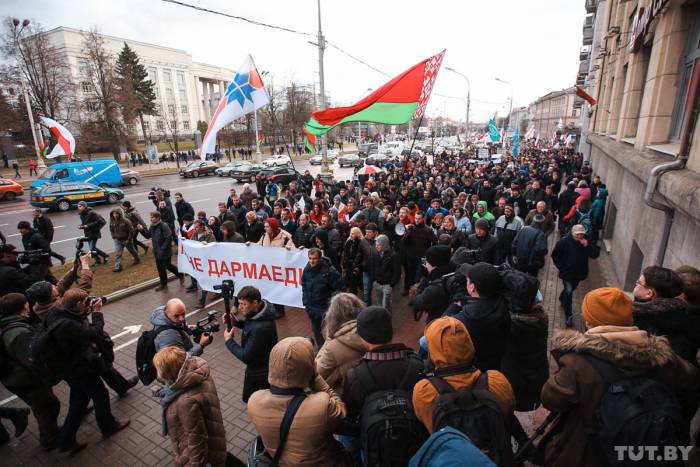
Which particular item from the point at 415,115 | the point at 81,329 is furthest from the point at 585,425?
the point at 415,115

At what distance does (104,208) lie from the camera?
19.5 m

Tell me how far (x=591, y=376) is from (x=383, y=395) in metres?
1.14

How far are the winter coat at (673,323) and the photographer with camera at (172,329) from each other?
3.64m

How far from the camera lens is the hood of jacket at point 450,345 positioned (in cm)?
213

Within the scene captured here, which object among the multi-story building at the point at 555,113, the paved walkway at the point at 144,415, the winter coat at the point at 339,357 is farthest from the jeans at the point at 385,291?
the multi-story building at the point at 555,113

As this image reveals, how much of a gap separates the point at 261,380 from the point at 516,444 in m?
2.19

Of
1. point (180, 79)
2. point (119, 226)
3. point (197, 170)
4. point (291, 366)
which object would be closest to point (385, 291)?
point (291, 366)

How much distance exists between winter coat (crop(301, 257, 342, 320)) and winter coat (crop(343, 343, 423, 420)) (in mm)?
2784

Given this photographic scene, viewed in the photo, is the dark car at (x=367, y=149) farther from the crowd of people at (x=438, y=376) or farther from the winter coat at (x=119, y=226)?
the crowd of people at (x=438, y=376)

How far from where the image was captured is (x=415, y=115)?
838 centimetres

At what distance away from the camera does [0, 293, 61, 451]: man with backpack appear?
363 centimetres

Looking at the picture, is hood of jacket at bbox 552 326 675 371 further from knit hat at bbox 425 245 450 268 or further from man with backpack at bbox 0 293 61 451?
man with backpack at bbox 0 293 61 451

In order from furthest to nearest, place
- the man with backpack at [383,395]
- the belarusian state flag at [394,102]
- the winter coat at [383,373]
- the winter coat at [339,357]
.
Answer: the belarusian state flag at [394,102] → the winter coat at [339,357] → the winter coat at [383,373] → the man with backpack at [383,395]

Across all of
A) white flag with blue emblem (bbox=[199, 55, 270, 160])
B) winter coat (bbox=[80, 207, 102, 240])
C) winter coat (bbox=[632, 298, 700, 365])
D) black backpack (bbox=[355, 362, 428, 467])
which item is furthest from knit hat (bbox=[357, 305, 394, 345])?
winter coat (bbox=[80, 207, 102, 240])
